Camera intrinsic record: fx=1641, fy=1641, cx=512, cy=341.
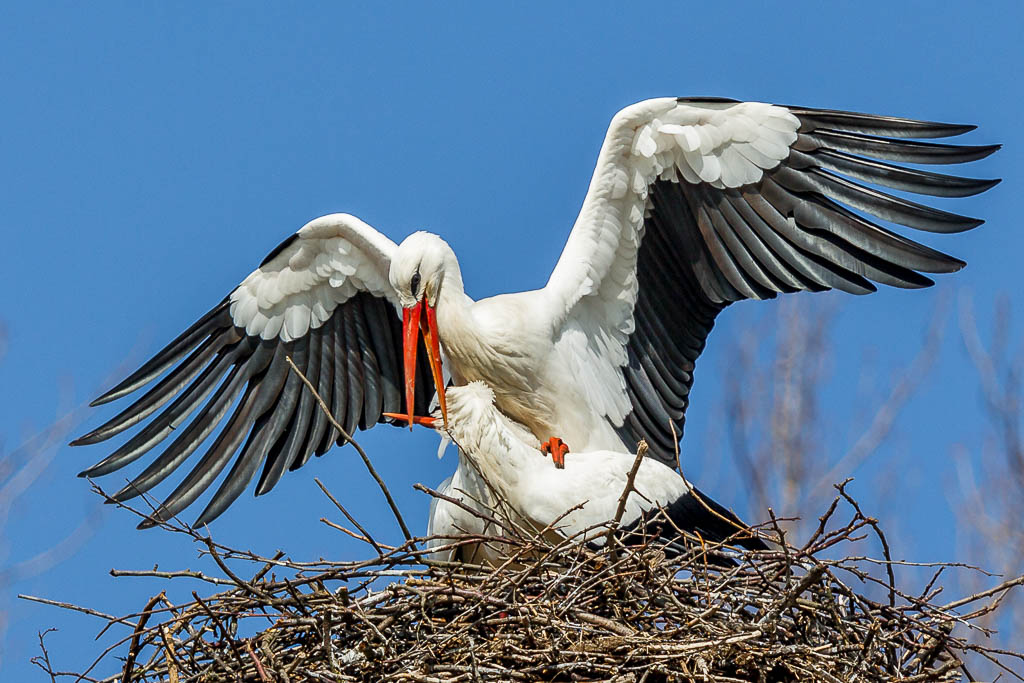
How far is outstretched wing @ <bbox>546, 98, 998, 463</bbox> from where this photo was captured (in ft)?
22.2

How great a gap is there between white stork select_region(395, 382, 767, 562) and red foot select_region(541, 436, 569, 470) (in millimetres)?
128

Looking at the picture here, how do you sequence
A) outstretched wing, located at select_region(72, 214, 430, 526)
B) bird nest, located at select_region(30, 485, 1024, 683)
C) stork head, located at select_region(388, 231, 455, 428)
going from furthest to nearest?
outstretched wing, located at select_region(72, 214, 430, 526) → stork head, located at select_region(388, 231, 455, 428) → bird nest, located at select_region(30, 485, 1024, 683)

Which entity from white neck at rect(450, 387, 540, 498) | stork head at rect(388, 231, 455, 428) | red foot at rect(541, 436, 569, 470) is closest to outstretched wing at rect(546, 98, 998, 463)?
red foot at rect(541, 436, 569, 470)

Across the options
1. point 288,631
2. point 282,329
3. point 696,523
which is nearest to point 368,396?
point 282,329

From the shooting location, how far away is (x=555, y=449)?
275 inches

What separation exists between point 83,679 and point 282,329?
272cm

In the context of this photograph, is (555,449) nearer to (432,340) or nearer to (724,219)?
(432,340)

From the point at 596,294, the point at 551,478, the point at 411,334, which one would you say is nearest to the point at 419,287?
the point at 411,334

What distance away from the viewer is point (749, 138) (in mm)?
6980

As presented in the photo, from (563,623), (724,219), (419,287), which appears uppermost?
(419,287)

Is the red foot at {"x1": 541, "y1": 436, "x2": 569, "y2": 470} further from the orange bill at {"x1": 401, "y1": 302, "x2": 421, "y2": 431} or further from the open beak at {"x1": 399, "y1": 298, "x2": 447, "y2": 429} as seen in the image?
the orange bill at {"x1": 401, "y1": 302, "x2": 421, "y2": 431}

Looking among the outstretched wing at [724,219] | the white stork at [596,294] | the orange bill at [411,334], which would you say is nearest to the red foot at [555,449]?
the white stork at [596,294]

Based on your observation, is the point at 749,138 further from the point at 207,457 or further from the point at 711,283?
the point at 207,457

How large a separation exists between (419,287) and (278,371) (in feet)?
4.16
